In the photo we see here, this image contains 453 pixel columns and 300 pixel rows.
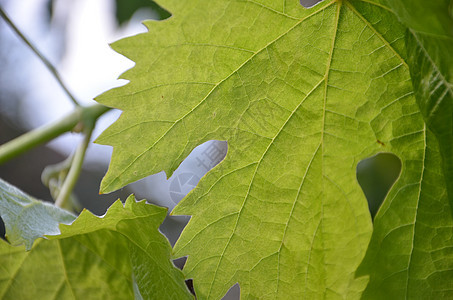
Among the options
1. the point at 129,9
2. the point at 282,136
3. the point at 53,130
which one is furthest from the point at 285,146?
the point at 129,9

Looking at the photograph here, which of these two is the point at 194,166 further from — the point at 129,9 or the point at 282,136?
the point at 129,9

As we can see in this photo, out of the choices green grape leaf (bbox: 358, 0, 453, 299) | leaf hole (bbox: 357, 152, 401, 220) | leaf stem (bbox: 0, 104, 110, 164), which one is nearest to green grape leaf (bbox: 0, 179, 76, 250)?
leaf stem (bbox: 0, 104, 110, 164)

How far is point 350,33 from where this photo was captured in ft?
1.48

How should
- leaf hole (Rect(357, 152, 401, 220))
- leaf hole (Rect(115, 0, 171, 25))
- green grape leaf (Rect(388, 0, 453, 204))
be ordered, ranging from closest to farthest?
green grape leaf (Rect(388, 0, 453, 204)) → leaf hole (Rect(357, 152, 401, 220)) → leaf hole (Rect(115, 0, 171, 25))

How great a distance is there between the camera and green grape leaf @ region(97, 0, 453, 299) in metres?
0.43

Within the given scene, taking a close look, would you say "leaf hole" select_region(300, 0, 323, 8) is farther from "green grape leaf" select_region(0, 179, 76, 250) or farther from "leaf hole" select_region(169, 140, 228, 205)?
"green grape leaf" select_region(0, 179, 76, 250)

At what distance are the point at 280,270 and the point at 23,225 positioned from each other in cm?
27

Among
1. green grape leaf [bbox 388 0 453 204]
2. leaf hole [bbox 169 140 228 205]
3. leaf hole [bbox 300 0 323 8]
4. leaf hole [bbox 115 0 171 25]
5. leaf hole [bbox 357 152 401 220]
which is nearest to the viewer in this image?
green grape leaf [bbox 388 0 453 204]

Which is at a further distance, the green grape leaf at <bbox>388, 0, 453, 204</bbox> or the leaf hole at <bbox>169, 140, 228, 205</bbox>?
the leaf hole at <bbox>169, 140, 228, 205</bbox>

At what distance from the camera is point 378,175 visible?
902 mm

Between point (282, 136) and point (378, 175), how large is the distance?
1.63 feet

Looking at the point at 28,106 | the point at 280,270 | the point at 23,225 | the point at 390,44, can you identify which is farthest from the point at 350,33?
the point at 28,106

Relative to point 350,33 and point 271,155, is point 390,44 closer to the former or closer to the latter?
point 350,33

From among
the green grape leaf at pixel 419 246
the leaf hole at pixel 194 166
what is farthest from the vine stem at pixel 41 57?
the green grape leaf at pixel 419 246
